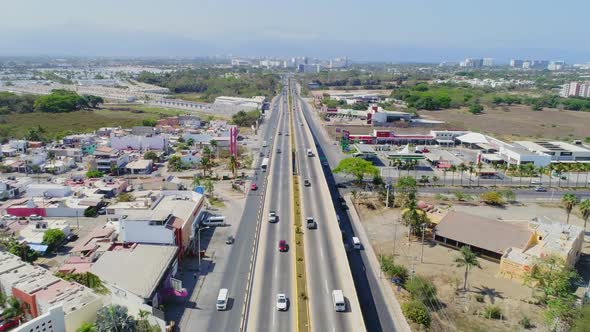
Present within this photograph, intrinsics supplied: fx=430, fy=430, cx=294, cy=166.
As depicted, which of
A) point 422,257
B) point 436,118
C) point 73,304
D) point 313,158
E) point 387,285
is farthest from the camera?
point 436,118

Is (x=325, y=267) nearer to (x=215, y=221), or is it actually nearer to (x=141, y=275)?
(x=141, y=275)

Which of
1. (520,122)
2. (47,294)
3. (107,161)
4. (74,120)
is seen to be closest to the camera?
(47,294)

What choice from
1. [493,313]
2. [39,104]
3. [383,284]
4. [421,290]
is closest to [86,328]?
[383,284]

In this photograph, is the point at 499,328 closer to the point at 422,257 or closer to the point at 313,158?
the point at 422,257

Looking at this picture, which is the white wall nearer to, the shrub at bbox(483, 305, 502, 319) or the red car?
the red car

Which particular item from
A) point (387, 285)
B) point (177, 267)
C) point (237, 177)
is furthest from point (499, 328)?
point (237, 177)

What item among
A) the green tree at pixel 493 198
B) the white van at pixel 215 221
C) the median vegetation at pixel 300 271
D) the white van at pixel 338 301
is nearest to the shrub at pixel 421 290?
the white van at pixel 338 301

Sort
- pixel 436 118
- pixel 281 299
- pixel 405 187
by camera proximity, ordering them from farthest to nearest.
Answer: pixel 436 118 < pixel 405 187 < pixel 281 299

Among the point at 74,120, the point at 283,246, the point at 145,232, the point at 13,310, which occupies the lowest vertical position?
the point at 13,310
